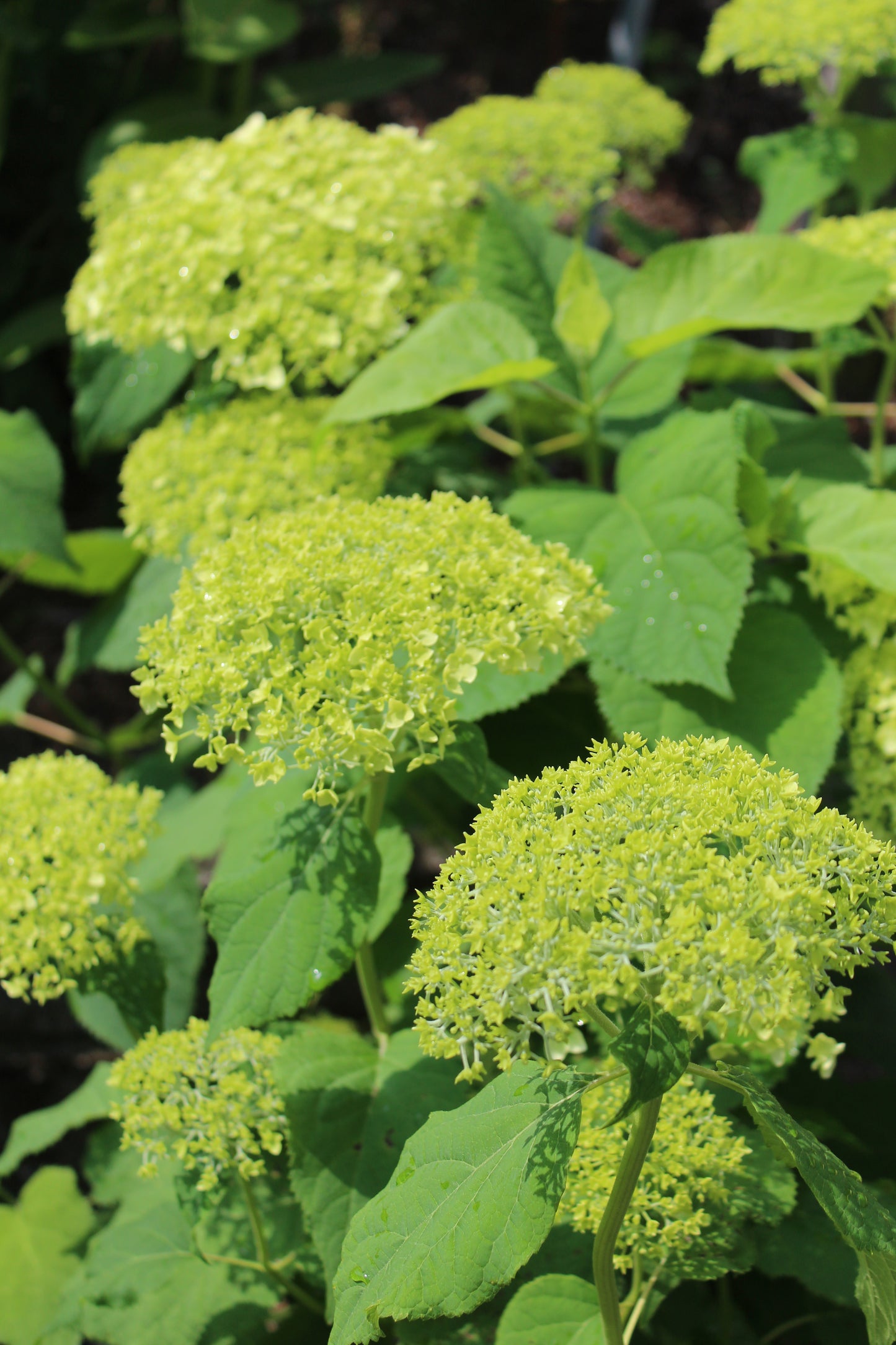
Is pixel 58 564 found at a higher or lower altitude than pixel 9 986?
lower

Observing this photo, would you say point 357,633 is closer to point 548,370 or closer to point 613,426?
point 548,370

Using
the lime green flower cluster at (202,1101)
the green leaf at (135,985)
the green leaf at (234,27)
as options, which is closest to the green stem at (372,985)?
the lime green flower cluster at (202,1101)

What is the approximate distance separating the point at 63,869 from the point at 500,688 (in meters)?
0.62

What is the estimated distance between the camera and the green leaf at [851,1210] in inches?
34.9

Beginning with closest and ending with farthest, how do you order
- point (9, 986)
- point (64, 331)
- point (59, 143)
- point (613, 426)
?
point (9, 986) < point (613, 426) < point (64, 331) < point (59, 143)

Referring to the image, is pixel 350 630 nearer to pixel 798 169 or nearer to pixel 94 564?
pixel 94 564

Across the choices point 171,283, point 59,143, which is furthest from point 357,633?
point 59,143

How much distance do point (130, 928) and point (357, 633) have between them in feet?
2.03

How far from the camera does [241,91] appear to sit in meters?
3.54

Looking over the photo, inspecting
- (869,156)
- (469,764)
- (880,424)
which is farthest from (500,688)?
(869,156)

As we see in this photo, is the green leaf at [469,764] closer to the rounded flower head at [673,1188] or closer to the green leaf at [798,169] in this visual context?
the rounded flower head at [673,1188]

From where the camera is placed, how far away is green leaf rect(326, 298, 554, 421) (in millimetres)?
1630

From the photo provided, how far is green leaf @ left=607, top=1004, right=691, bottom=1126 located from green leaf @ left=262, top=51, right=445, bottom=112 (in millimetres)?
3380

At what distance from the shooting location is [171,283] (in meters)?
1.80
